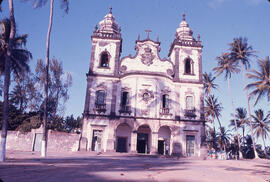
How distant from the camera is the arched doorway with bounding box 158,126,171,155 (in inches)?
1049

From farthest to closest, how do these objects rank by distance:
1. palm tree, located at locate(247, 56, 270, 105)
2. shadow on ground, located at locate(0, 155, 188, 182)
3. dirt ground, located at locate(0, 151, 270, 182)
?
palm tree, located at locate(247, 56, 270, 105) → dirt ground, located at locate(0, 151, 270, 182) → shadow on ground, located at locate(0, 155, 188, 182)

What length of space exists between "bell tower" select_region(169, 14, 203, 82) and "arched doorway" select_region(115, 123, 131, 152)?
846cm

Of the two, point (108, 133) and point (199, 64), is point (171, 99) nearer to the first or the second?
point (199, 64)

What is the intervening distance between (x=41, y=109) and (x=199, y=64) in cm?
2201

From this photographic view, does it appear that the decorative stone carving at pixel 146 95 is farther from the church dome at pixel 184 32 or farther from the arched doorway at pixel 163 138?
the church dome at pixel 184 32

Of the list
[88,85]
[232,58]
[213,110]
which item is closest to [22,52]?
[88,85]

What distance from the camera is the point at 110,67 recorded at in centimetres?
2783

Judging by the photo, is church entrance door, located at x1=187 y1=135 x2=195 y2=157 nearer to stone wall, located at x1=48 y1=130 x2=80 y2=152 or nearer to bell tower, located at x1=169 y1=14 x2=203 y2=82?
bell tower, located at x1=169 y1=14 x2=203 y2=82

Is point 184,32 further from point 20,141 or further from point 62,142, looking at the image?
point 20,141

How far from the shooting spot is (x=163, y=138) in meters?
26.8

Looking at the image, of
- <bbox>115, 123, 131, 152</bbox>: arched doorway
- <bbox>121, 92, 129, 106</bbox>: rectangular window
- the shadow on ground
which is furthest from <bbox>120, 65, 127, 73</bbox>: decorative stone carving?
the shadow on ground

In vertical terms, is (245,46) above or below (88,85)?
above

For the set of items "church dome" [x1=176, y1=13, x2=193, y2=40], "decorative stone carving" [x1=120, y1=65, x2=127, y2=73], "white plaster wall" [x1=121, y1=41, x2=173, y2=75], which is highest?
"church dome" [x1=176, y1=13, x2=193, y2=40]

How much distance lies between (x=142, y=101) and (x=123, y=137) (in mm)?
4662
